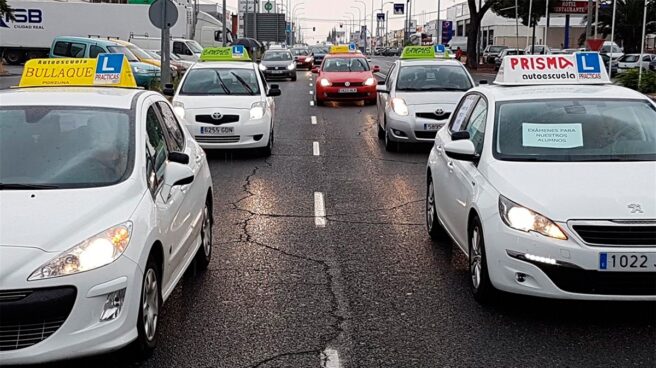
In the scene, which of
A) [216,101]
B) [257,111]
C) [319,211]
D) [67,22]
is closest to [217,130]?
[216,101]

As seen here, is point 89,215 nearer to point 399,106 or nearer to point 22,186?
point 22,186

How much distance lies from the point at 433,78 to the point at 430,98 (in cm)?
103

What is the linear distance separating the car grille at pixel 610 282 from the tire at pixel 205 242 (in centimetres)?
283

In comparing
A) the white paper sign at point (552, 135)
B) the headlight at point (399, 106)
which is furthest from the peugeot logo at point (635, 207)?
the headlight at point (399, 106)

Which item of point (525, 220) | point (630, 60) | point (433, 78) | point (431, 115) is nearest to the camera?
point (525, 220)

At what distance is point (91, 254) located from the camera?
4512 mm

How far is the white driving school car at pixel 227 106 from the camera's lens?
14164mm

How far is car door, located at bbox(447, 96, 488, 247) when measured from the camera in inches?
256

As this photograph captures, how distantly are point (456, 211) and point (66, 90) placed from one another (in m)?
3.00

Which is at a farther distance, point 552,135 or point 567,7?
point 567,7

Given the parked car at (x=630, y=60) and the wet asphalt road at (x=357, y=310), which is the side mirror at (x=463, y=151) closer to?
the wet asphalt road at (x=357, y=310)

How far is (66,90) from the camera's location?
6371 millimetres

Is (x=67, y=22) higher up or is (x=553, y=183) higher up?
(x=67, y=22)

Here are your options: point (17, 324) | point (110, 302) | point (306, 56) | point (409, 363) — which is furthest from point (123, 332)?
point (306, 56)
